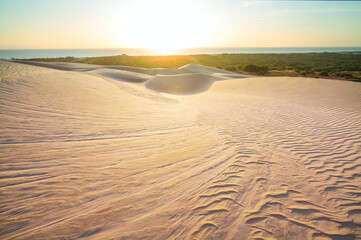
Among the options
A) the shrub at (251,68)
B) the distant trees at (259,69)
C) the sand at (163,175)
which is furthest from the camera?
the shrub at (251,68)

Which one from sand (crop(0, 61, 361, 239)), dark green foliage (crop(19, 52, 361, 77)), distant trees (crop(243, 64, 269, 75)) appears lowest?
sand (crop(0, 61, 361, 239))

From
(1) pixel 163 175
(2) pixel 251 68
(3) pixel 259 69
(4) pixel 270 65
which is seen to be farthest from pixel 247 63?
(1) pixel 163 175

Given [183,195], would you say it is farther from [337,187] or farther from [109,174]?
[337,187]

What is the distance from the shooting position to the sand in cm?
216

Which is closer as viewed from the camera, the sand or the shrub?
the sand

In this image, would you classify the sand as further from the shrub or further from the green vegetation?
the shrub

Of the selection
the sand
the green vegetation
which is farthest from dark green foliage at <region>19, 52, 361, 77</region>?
the sand

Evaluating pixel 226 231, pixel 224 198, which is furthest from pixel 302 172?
pixel 226 231

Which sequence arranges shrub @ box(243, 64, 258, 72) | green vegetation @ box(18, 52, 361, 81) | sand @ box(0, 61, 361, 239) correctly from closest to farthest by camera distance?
sand @ box(0, 61, 361, 239) < green vegetation @ box(18, 52, 361, 81) < shrub @ box(243, 64, 258, 72)

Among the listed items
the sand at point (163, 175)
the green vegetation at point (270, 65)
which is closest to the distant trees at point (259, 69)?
the green vegetation at point (270, 65)

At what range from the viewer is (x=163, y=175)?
3121 mm

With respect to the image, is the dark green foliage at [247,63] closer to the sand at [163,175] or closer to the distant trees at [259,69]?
the distant trees at [259,69]

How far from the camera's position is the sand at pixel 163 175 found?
216 centimetres

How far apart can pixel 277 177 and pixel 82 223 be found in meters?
3.28
